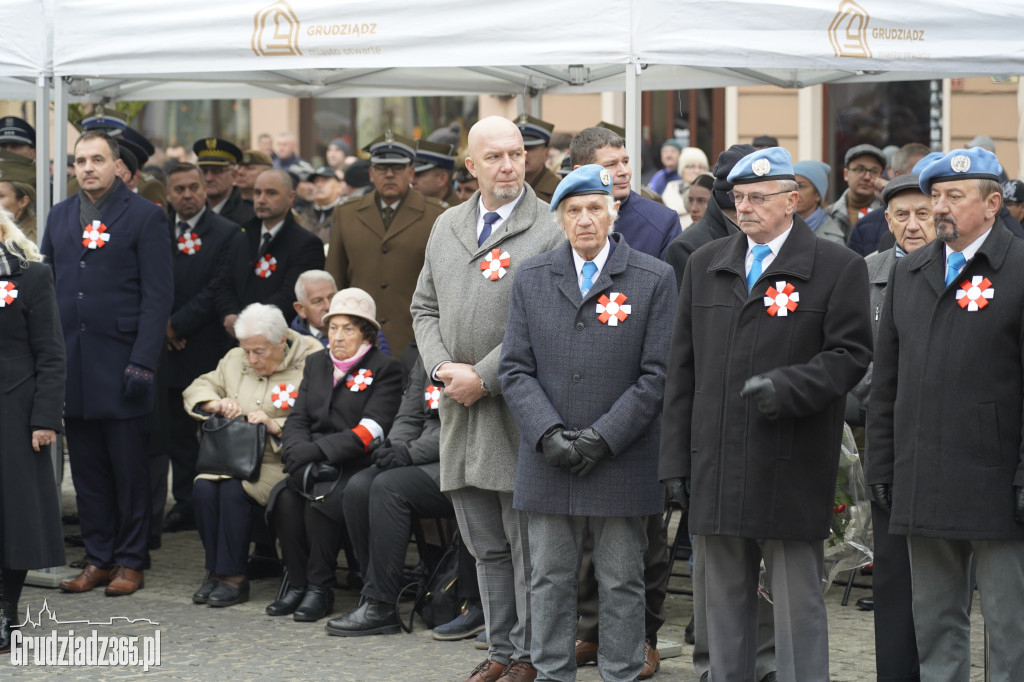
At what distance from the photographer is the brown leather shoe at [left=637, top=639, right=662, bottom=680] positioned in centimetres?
594

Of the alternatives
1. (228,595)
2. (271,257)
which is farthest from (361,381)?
(271,257)

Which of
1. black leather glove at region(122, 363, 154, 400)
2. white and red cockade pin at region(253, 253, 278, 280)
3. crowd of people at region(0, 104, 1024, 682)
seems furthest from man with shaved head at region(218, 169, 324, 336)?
black leather glove at region(122, 363, 154, 400)

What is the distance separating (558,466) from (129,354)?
311 centimetres

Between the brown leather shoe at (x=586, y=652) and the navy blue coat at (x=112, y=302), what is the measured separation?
2720mm

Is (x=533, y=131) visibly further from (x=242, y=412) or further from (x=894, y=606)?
(x=894, y=606)

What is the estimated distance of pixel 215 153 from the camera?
10.2 metres

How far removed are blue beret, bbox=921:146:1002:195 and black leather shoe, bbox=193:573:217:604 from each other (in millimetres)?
4089

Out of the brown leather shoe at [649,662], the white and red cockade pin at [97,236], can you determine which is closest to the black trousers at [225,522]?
the white and red cockade pin at [97,236]

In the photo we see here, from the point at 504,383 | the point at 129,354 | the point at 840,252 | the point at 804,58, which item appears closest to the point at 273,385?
the point at 129,354

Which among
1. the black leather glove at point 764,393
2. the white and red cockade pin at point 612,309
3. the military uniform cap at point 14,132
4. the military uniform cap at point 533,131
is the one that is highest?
the military uniform cap at point 14,132

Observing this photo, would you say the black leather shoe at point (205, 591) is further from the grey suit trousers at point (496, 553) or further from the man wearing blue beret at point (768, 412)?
the man wearing blue beret at point (768, 412)

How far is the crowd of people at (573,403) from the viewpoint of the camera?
4734 millimetres

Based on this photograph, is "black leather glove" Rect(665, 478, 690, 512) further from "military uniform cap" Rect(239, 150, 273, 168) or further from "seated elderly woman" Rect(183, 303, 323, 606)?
"military uniform cap" Rect(239, 150, 273, 168)

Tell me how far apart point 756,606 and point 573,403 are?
0.92 metres
